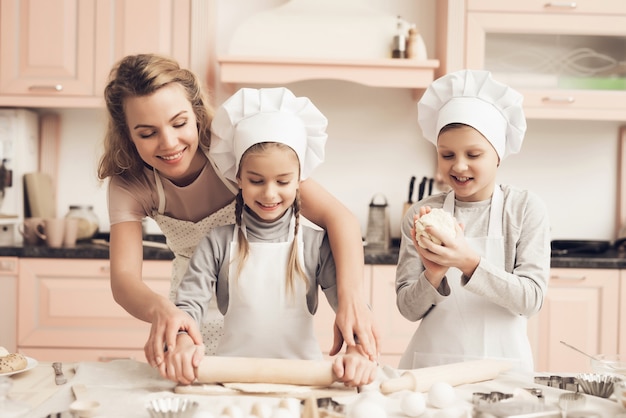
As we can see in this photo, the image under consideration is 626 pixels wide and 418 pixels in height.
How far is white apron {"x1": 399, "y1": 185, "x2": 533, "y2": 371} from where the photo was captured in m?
1.39

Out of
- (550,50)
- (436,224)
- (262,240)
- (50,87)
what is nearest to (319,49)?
(550,50)

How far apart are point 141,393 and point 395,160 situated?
2.15 meters

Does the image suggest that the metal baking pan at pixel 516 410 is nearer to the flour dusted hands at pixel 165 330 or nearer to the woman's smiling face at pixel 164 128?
the flour dusted hands at pixel 165 330

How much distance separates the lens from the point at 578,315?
2.62 meters

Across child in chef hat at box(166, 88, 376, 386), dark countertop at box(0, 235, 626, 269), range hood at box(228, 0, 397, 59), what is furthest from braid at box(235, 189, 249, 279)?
range hood at box(228, 0, 397, 59)

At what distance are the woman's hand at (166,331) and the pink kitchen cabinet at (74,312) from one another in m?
1.46

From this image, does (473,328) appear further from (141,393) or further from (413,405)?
(141,393)

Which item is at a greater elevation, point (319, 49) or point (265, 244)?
point (319, 49)

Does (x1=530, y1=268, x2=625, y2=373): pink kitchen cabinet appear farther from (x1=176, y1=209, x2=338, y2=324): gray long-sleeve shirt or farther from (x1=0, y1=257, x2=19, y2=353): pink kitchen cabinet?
(x1=0, y1=257, x2=19, y2=353): pink kitchen cabinet

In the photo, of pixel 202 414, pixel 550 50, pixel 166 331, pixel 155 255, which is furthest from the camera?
pixel 550 50

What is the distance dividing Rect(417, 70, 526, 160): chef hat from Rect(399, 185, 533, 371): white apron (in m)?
0.17

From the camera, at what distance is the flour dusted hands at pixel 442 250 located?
125 cm

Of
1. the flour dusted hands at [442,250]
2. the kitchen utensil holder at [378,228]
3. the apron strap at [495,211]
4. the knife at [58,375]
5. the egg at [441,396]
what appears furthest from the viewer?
the kitchen utensil holder at [378,228]

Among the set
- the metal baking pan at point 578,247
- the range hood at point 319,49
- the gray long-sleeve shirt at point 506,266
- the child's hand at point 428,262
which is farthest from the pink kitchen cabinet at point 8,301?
the metal baking pan at point 578,247
